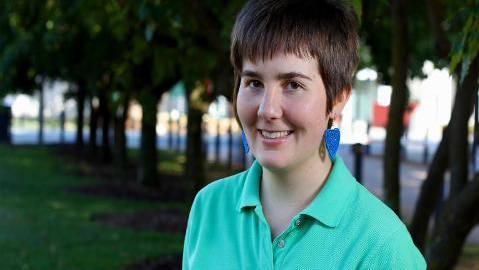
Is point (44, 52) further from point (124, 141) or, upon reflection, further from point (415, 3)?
point (124, 141)

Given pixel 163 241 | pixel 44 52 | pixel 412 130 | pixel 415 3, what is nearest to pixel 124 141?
pixel 44 52

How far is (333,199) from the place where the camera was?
6.41 feet

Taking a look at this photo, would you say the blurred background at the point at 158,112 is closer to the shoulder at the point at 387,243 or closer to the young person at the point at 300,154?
the young person at the point at 300,154

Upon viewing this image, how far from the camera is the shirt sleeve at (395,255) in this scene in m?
1.82

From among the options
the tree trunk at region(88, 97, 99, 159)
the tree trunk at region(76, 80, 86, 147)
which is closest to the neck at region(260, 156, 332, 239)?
the tree trunk at region(76, 80, 86, 147)

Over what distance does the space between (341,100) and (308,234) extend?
1.14ft

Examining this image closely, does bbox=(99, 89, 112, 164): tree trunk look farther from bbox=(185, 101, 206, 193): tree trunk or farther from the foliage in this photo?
the foliage

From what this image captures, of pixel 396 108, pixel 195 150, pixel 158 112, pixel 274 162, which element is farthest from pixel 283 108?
pixel 158 112

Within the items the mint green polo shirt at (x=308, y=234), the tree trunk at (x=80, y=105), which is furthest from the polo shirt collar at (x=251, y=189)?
the tree trunk at (x=80, y=105)

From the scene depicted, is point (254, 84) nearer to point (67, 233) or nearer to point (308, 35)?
point (308, 35)

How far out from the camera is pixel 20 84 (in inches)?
573

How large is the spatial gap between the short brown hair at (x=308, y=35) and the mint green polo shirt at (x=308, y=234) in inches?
9.3

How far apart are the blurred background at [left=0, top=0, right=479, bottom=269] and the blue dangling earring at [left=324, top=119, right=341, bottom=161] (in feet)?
3.64

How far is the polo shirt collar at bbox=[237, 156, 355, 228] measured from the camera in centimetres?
192
